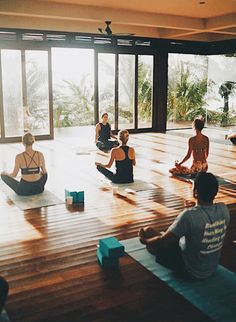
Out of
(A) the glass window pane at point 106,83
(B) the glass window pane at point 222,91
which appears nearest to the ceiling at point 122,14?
(A) the glass window pane at point 106,83

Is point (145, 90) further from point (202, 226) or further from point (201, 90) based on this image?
point (202, 226)

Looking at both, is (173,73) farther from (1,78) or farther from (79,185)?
(79,185)

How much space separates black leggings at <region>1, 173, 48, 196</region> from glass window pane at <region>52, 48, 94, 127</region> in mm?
5551

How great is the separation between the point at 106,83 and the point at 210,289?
27.2ft

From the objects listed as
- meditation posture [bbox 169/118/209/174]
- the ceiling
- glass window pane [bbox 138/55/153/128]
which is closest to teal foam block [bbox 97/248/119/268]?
meditation posture [bbox 169/118/209/174]

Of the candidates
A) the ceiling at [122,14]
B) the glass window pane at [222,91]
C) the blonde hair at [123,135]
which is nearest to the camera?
the blonde hair at [123,135]

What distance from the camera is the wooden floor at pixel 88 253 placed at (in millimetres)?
2457

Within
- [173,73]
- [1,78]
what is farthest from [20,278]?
[173,73]

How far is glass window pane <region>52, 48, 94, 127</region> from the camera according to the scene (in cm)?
1002

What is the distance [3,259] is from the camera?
3.14 m

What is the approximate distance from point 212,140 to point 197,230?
757 cm

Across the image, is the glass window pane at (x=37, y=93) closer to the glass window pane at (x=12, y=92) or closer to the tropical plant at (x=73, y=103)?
the glass window pane at (x=12, y=92)

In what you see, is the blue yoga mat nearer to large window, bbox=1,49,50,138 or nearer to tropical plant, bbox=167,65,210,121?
large window, bbox=1,49,50,138

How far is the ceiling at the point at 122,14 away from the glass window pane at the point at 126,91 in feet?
2.65
